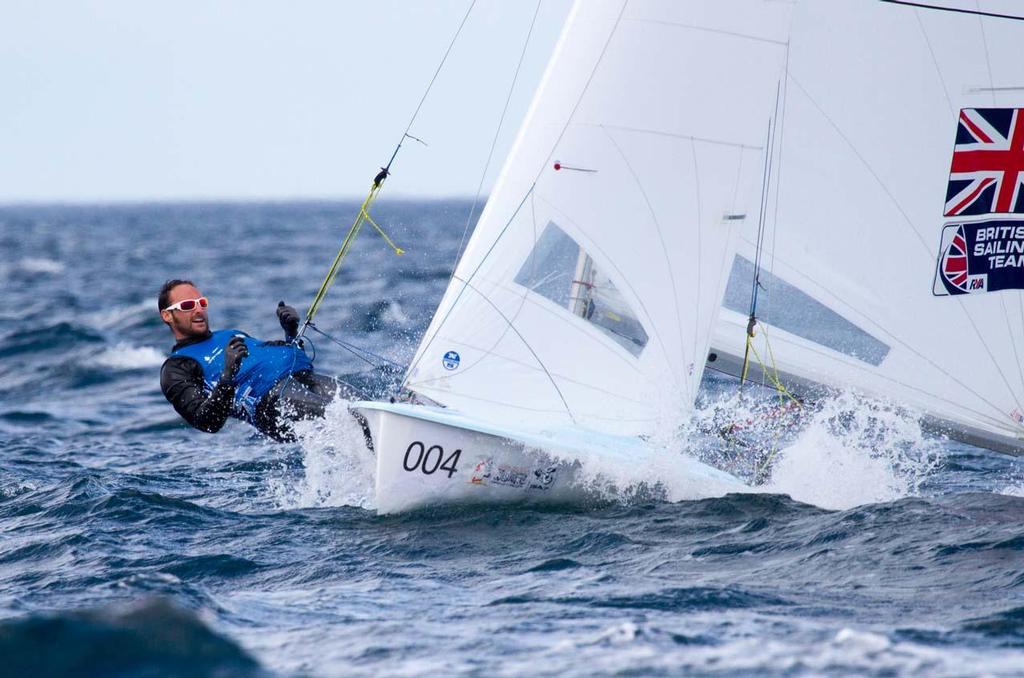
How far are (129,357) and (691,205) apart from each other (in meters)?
8.87

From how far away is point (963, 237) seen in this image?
6.32m

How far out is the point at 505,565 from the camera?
506 cm

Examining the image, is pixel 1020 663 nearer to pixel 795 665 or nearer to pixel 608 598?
pixel 795 665

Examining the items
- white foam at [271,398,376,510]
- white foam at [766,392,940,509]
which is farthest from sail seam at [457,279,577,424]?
white foam at [766,392,940,509]

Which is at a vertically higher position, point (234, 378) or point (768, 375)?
point (768, 375)

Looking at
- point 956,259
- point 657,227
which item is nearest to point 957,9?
point 956,259

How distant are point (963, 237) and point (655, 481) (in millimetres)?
2037

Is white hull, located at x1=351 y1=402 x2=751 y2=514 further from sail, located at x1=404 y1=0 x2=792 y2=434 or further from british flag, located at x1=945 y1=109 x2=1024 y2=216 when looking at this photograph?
british flag, located at x1=945 y1=109 x2=1024 y2=216

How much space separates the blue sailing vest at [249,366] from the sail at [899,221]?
2.23 meters

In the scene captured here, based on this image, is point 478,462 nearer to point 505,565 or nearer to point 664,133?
point 505,565

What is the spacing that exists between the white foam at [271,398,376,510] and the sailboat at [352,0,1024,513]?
0.34 m

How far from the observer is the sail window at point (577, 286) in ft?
19.7

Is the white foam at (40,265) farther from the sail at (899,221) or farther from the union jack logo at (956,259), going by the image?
the union jack logo at (956,259)

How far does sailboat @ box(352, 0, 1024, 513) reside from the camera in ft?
19.6
